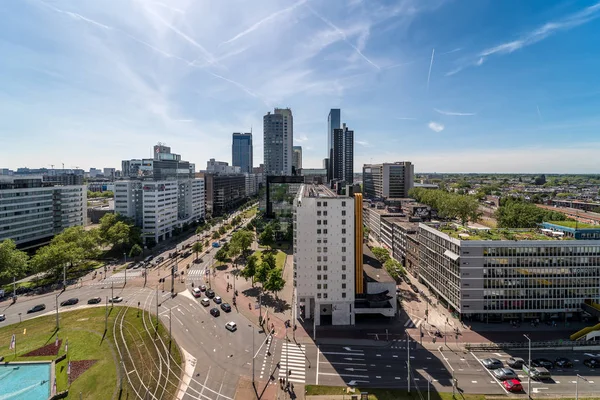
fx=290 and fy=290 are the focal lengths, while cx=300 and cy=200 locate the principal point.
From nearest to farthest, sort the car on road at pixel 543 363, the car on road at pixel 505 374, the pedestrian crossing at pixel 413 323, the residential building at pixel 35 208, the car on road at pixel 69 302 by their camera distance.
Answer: the car on road at pixel 505 374 → the car on road at pixel 543 363 → the pedestrian crossing at pixel 413 323 → the car on road at pixel 69 302 → the residential building at pixel 35 208

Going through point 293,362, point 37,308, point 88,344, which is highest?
point 37,308

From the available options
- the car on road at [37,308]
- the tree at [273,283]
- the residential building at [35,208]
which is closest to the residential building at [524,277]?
the tree at [273,283]

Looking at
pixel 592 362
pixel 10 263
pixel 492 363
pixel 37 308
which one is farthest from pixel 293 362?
pixel 10 263

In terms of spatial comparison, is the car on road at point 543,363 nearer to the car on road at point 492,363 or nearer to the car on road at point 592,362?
the car on road at point 492,363

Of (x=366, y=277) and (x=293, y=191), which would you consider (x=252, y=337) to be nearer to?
(x=366, y=277)

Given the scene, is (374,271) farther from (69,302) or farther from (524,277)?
(69,302)

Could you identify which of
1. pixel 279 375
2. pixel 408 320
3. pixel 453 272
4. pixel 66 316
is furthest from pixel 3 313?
pixel 453 272

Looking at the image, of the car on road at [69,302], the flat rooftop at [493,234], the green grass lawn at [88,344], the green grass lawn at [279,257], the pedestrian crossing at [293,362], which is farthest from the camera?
the green grass lawn at [279,257]

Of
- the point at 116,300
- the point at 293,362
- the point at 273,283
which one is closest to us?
the point at 293,362
